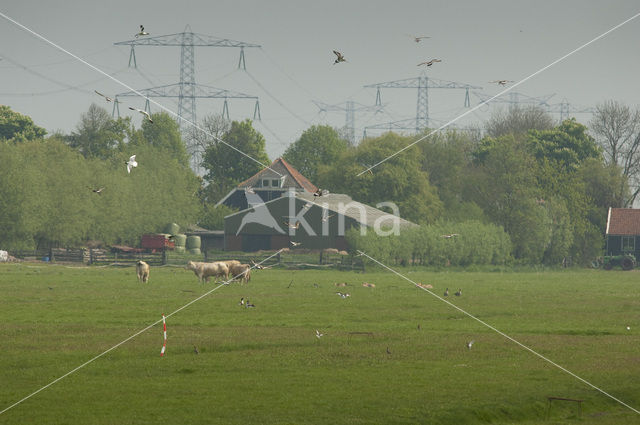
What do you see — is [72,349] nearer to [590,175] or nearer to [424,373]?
[424,373]

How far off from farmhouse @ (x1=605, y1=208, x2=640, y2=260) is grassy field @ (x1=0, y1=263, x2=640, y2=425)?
6683cm

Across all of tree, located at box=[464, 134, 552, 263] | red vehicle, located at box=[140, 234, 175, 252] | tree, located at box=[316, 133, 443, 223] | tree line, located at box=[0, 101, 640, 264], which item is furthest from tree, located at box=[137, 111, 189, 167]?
tree, located at box=[464, 134, 552, 263]

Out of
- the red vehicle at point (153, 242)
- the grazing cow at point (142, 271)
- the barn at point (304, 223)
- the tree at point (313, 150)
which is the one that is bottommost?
the grazing cow at point (142, 271)

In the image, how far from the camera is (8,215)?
99250mm

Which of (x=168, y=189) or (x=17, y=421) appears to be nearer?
(x=17, y=421)

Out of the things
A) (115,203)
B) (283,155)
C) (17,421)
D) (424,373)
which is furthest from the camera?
(283,155)

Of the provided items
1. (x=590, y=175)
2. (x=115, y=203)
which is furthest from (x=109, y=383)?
(x=590, y=175)

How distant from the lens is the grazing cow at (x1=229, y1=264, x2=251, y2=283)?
216 ft

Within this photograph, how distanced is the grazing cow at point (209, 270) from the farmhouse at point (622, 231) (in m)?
67.9

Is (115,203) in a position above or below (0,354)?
above

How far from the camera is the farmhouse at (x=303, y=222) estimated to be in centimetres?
10462

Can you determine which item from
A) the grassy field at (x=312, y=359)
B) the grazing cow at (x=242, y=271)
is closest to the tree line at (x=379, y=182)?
the grazing cow at (x=242, y=271)

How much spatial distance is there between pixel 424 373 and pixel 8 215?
80222mm

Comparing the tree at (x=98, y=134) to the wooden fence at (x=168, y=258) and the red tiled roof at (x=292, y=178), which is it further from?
the wooden fence at (x=168, y=258)
